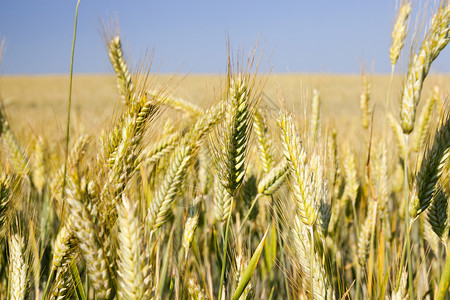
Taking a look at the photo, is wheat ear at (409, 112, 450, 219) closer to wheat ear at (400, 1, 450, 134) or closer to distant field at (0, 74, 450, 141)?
wheat ear at (400, 1, 450, 134)

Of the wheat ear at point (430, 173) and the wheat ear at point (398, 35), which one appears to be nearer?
the wheat ear at point (430, 173)

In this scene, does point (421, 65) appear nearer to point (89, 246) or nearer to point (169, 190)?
point (169, 190)

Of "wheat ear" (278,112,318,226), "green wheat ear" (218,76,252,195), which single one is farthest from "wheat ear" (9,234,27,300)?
"wheat ear" (278,112,318,226)

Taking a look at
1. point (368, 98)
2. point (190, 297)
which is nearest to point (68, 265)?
point (190, 297)

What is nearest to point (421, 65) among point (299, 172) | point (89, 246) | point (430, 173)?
point (430, 173)

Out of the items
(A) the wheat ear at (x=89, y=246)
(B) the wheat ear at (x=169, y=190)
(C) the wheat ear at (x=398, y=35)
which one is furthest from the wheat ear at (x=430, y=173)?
(A) the wheat ear at (x=89, y=246)

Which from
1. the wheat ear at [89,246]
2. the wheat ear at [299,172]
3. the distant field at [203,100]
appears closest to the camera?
the wheat ear at [89,246]

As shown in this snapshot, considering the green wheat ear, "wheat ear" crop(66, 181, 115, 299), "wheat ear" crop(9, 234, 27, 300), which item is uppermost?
the green wheat ear

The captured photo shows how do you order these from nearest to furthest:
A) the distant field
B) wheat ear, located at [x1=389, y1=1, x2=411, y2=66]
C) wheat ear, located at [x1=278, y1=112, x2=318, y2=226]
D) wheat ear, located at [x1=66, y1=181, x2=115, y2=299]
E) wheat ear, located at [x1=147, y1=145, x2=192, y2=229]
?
1. wheat ear, located at [x1=66, y1=181, x2=115, y2=299]
2. wheat ear, located at [x1=278, y1=112, x2=318, y2=226]
3. wheat ear, located at [x1=147, y1=145, x2=192, y2=229]
4. the distant field
5. wheat ear, located at [x1=389, y1=1, x2=411, y2=66]

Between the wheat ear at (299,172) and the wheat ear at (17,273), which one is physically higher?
the wheat ear at (299,172)

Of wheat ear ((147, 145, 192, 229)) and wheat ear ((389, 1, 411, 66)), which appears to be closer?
wheat ear ((147, 145, 192, 229))

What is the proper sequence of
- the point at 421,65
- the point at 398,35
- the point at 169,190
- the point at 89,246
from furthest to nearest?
the point at 398,35
the point at 169,190
the point at 421,65
the point at 89,246

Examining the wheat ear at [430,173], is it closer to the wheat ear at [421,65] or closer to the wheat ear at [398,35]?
the wheat ear at [421,65]

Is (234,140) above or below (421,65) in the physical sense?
below
